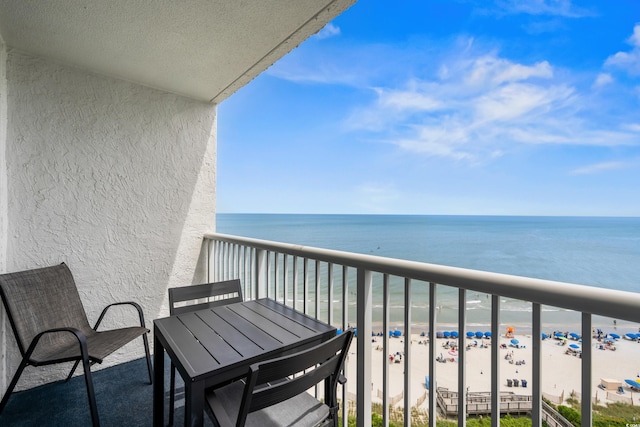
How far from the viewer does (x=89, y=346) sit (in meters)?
2.25

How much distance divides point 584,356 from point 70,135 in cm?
379

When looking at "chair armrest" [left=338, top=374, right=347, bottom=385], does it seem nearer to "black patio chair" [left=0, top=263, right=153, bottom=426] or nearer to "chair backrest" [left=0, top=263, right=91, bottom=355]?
"black patio chair" [left=0, top=263, right=153, bottom=426]

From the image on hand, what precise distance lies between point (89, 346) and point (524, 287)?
281 cm

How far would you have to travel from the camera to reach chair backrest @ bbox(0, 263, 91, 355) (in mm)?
2176

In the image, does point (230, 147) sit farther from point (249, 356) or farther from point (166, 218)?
point (249, 356)

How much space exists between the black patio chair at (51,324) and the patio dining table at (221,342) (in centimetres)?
70

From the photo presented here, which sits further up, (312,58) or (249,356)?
(312,58)

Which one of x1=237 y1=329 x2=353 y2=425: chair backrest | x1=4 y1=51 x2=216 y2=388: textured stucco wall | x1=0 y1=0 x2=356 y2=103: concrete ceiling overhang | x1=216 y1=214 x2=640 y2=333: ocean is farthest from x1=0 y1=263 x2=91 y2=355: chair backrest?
x1=216 y1=214 x2=640 y2=333: ocean

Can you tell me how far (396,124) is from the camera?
118 ft

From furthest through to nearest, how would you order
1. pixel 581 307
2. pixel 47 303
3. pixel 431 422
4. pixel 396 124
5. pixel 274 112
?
pixel 396 124 → pixel 274 112 → pixel 47 303 → pixel 431 422 → pixel 581 307

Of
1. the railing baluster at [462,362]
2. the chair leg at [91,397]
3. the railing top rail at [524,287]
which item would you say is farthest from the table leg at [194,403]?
the chair leg at [91,397]

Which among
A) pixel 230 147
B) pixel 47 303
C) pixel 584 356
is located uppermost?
pixel 230 147

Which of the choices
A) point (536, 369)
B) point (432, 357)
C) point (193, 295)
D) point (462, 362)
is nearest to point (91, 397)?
point (193, 295)

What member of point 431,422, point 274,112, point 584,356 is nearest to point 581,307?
point 584,356
